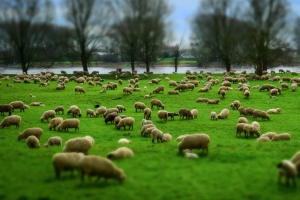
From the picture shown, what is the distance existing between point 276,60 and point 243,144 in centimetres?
4574

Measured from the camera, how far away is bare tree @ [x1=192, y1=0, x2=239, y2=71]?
56.8 meters

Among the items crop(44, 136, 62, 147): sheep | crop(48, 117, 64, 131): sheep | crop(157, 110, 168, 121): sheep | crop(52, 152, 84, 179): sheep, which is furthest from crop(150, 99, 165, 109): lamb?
crop(52, 152, 84, 179): sheep

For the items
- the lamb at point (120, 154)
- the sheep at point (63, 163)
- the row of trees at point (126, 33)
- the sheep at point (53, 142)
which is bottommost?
the sheep at point (53, 142)

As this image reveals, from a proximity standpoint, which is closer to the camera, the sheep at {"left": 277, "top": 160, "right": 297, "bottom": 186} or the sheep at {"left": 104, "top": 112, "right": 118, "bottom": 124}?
the sheep at {"left": 277, "top": 160, "right": 297, "bottom": 186}

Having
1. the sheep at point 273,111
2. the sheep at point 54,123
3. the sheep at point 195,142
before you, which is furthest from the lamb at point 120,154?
the sheep at point 273,111

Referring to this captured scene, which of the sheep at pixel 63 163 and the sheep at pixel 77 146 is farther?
the sheep at pixel 77 146

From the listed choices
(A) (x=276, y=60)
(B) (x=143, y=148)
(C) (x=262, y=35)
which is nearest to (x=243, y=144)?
(B) (x=143, y=148)

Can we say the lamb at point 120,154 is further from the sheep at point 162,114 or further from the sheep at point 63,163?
the sheep at point 162,114

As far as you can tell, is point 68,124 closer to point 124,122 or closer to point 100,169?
point 124,122

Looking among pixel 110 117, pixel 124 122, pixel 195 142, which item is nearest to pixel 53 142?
pixel 124 122

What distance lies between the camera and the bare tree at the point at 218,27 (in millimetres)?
56844

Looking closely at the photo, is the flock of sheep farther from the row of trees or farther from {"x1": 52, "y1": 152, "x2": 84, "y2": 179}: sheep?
the row of trees

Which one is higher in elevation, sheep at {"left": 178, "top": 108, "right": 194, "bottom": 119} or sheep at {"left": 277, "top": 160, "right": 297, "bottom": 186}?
sheep at {"left": 277, "top": 160, "right": 297, "bottom": 186}

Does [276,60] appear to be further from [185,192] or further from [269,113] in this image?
[185,192]
